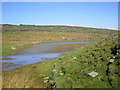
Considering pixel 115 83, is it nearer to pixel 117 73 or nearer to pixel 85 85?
pixel 117 73

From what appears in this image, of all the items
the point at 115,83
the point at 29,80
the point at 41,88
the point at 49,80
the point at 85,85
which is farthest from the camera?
the point at 29,80

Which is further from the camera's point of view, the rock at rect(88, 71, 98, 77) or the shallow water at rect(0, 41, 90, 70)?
the shallow water at rect(0, 41, 90, 70)

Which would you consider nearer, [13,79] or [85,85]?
[85,85]

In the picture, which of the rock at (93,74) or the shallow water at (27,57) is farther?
the shallow water at (27,57)

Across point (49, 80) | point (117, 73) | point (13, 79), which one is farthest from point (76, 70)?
point (13, 79)

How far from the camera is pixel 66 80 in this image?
46.5 feet

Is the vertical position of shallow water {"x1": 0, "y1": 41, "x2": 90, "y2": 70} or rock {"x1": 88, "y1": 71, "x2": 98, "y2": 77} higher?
rock {"x1": 88, "y1": 71, "x2": 98, "y2": 77}

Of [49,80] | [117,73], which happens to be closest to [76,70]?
[49,80]

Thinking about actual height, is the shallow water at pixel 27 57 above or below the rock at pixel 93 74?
below

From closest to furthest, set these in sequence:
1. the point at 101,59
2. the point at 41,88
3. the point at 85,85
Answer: the point at 85,85 < the point at 41,88 < the point at 101,59

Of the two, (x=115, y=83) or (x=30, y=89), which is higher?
(x=115, y=83)

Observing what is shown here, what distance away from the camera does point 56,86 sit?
13.2m

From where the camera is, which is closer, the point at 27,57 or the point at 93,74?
the point at 93,74

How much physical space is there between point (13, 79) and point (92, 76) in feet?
32.7
